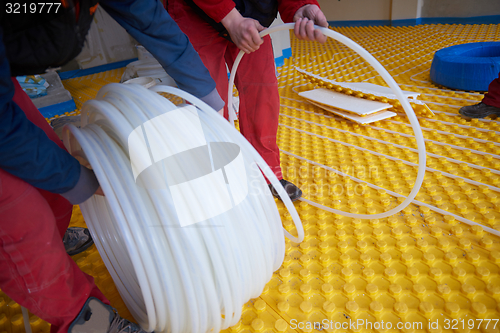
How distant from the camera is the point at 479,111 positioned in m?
2.01

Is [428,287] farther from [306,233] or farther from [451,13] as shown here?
[451,13]

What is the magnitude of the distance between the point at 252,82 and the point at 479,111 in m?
1.61

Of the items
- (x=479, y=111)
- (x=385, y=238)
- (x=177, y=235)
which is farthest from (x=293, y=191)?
(x=479, y=111)

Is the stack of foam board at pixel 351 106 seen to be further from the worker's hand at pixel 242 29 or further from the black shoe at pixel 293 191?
the worker's hand at pixel 242 29

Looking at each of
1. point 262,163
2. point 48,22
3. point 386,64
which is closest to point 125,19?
point 48,22

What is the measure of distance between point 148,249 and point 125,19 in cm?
74

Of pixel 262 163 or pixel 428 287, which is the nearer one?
pixel 262 163

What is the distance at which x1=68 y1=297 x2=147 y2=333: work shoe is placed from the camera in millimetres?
872

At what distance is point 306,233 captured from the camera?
1355mm

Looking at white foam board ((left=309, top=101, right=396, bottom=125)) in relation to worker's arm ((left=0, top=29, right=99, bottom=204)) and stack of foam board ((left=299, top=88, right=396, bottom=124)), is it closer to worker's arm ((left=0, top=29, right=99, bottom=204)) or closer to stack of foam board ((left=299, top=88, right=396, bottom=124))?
stack of foam board ((left=299, top=88, right=396, bottom=124))

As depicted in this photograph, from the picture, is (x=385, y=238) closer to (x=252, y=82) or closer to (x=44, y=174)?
(x=252, y=82)

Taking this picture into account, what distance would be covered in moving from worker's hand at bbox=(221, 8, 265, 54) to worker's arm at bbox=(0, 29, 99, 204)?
0.80 meters

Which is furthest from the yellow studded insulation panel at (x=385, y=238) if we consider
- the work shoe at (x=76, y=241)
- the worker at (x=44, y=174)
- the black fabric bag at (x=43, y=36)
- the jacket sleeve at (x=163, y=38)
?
the black fabric bag at (x=43, y=36)

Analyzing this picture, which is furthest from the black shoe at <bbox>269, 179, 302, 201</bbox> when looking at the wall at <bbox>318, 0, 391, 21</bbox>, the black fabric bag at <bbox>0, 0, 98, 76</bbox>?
the wall at <bbox>318, 0, 391, 21</bbox>
